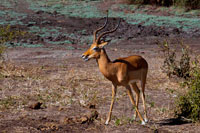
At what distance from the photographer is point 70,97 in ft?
27.4

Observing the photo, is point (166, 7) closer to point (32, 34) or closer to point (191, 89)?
point (32, 34)

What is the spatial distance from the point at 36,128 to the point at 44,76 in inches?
148

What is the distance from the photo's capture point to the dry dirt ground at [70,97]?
6656 mm

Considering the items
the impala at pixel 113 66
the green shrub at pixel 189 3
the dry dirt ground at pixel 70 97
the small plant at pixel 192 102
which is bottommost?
the dry dirt ground at pixel 70 97

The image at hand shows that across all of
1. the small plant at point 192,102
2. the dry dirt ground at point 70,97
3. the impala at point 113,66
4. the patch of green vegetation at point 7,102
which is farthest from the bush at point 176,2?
the impala at point 113,66

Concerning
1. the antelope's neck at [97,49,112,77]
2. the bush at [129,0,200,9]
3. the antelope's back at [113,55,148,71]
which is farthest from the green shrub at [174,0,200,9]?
the antelope's neck at [97,49,112,77]

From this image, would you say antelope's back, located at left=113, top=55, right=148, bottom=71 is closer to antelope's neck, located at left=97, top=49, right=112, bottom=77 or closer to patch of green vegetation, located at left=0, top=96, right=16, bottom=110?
antelope's neck, located at left=97, top=49, right=112, bottom=77

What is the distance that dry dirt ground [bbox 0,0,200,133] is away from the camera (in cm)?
666

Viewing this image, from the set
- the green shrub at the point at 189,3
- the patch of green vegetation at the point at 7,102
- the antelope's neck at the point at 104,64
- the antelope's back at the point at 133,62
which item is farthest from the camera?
the green shrub at the point at 189,3

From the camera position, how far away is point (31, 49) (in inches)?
584

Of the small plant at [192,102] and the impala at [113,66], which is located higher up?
the impala at [113,66]

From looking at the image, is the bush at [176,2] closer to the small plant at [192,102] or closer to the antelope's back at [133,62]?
the small plant at [192,102]

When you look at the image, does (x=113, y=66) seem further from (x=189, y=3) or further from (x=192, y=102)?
(x=189, y=3)

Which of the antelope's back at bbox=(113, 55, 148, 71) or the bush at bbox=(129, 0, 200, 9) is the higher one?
the bush at bbox=(129, 0, 200, 9)
